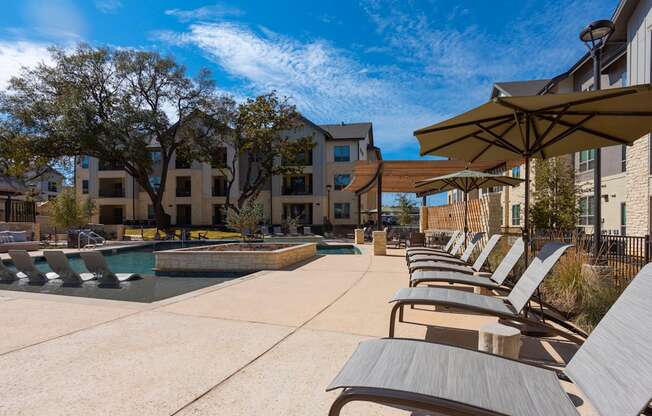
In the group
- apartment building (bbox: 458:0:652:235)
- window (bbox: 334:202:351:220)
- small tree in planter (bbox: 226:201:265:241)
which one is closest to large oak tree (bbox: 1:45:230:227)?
window (bbox: 334:202:351:220)

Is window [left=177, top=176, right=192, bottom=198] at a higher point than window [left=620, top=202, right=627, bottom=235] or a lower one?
higher

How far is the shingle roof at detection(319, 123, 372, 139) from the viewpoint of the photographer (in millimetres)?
37312

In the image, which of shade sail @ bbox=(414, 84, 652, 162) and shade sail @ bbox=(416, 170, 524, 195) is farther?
shade sail @ bbox=(416, 170, 524, 195)

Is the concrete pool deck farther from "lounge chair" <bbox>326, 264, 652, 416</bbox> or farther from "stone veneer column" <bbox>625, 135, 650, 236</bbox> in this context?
"stone veneer column" <bbox>625, 135, 650, 236</bbox>

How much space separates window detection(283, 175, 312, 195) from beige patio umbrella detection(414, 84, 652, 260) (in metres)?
30.8

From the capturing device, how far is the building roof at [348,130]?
37.1 metres

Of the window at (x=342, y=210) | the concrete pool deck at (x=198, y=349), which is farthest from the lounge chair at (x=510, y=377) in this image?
the window at (x=342, y=210)

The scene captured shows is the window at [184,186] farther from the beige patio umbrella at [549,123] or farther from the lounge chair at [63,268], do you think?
the beige patio umbrella at [549,123]

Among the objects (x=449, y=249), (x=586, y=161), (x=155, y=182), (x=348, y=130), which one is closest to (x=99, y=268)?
(x=449, y=249)

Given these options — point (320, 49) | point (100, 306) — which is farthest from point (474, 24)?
point (100, 306)

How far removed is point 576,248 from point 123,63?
1198 inches

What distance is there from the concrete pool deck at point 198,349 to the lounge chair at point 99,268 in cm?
187

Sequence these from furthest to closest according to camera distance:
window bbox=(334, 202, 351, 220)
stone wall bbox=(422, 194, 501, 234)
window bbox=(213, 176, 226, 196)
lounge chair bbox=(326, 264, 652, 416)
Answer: window bbox=(213, 176, 226, 196), window bbox=(334, 202, 351, 220), stone wall bbox=(422, 194, 501, 234), lounge chair bbox=(326, 264, 652, 416)

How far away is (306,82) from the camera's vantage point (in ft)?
59.4
